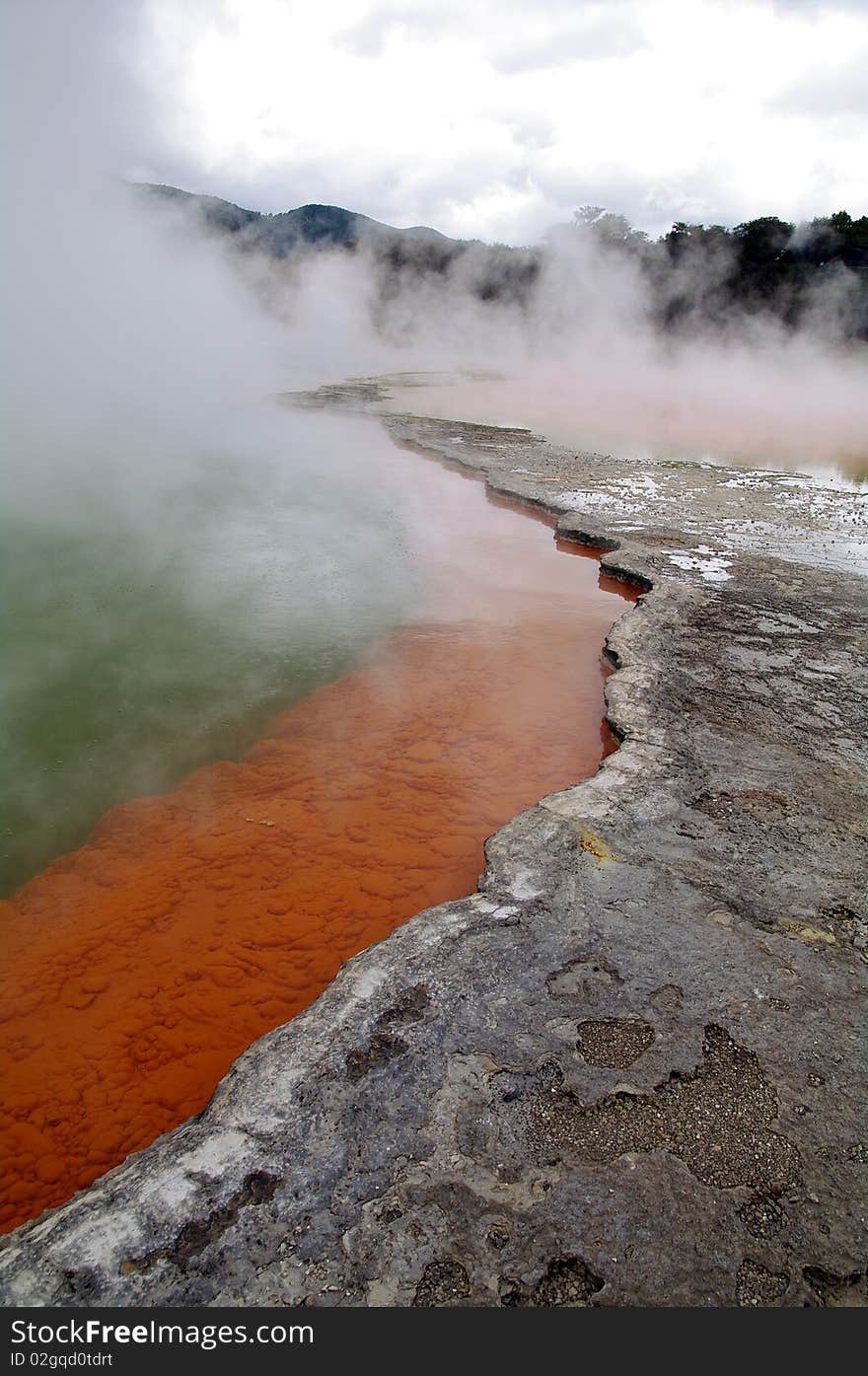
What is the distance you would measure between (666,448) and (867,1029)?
9837 millimetres

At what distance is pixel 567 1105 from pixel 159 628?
3948 mm

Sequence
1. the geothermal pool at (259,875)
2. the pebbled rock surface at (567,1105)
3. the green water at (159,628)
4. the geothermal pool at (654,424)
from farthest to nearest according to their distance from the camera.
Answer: the geothermal pool at (654,424)
the green water at (159,628)
the geothermal pool at (259,875)
the pebbled rock surface at (567,1105)

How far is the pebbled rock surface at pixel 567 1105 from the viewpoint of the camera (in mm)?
1457

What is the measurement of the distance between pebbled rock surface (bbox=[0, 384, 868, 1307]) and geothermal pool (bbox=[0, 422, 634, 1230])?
459 millimetres

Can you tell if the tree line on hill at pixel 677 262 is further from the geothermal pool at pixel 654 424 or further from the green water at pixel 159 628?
the green water at pixel 159 628

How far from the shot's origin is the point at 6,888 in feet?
9.50

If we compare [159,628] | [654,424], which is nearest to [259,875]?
[159,628]

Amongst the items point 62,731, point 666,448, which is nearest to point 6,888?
point 62,731

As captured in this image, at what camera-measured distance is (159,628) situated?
4863 mm

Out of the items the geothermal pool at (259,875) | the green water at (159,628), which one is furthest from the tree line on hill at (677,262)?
the geothermal pool at (259,875)

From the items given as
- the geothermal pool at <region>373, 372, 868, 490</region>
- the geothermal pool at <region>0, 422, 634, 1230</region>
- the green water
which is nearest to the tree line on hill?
the geothermal pool at <region>373, 372, 868, 490</region>

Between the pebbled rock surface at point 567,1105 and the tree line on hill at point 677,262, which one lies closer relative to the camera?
the pebbled rock surface at point 567,1105

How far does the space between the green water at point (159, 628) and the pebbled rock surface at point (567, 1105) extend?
5.62 ft

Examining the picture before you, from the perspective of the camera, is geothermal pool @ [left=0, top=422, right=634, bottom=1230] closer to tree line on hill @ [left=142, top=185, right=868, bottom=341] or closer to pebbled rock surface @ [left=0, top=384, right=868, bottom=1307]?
pebbled rock surface @ [left=0, top=384, right=868, bottom=1307]
